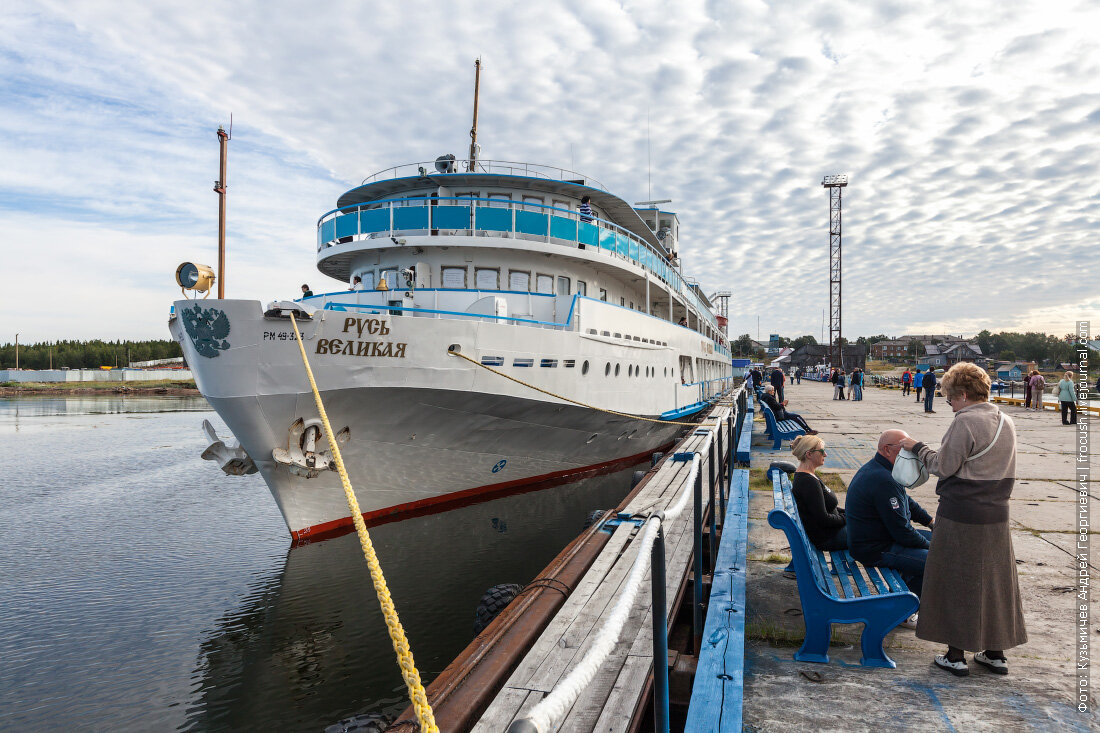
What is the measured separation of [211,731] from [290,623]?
6.81ft

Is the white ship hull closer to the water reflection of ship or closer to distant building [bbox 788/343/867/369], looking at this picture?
the water reflection of ship

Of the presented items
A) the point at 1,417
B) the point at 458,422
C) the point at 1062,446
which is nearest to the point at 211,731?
the point at 458,422

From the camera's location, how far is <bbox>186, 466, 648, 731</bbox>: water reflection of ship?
18.0 feet

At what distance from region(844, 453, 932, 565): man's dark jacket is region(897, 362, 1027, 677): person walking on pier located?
26.6 inches

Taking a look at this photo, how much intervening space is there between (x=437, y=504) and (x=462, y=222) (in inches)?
211

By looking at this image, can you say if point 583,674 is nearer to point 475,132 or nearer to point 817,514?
point 817,514

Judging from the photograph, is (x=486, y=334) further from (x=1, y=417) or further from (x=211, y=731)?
(x=1, y=417)

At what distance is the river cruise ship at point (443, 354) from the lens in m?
7.73

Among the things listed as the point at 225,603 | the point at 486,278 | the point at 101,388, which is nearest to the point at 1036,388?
the point at 486,278

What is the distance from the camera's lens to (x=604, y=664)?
11.7 feet

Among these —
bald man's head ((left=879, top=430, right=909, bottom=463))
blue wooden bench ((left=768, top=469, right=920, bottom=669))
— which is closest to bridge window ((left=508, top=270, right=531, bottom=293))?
bald man's head ((left=879, top=430, right=909, bottom=463))

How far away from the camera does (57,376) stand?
90312mm

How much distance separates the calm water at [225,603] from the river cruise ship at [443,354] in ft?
3.13

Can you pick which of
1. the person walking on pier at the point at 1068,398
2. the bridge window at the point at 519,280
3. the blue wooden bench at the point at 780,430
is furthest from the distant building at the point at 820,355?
the bridge window at the point at 519,280
